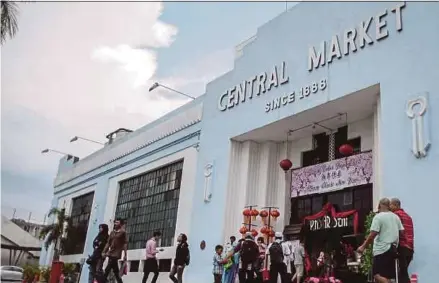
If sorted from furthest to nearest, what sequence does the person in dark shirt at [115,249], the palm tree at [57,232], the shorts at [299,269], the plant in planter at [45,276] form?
the palm tree at [57,232]
the plant in planter at [45,276]
the shorts at [299,269]
the person in dark shirt at [115,249]

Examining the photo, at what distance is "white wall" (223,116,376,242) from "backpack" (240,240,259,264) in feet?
8.80

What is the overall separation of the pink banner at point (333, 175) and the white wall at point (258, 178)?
0.43 m

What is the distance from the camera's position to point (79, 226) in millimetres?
23125

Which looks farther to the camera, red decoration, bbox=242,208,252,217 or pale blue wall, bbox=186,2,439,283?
red decoration, bbox=242,208,252,217

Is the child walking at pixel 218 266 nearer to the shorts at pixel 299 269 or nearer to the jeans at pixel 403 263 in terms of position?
the shorts at pixel 299 269

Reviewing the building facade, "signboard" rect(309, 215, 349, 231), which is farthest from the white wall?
"signboard" rect(309, 215, 349, 231)

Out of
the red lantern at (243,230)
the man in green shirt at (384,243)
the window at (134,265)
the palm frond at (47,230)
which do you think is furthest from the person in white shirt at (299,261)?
the palm frond at (47,230)

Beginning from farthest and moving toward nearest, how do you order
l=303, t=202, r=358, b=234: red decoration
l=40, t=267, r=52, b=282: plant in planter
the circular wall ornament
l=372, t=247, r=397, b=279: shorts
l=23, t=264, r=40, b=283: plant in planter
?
l=23, t=264, r=40, b=283: plant in planter, l=40, t=267, r=52, b=282: plant in planter, the circular wall ornament, l=303, t=202, r=358, b=234: red decoration, l=372, t=247, r=397, b=279: shorts

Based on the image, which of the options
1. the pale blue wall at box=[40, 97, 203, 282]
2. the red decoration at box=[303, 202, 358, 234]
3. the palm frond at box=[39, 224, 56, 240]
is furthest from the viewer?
the palm frond at box=[39, 224, 56, 240]

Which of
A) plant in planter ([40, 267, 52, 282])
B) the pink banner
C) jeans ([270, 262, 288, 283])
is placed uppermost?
the pink banner

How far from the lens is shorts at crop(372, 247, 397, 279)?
6.35m

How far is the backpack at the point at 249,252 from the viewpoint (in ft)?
34.6

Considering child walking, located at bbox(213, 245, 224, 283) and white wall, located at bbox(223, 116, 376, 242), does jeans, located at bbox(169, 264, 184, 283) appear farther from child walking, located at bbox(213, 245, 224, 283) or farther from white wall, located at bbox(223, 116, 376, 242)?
white wall, located at bbox(223, 116, 376, 242)

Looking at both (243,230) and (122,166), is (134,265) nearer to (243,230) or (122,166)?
(122,166)
